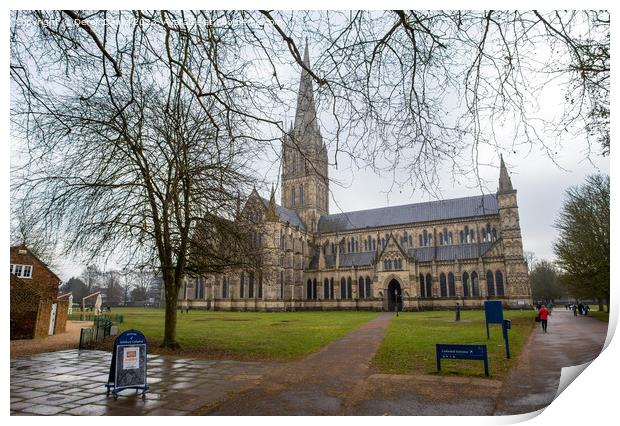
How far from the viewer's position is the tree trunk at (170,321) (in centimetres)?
1159

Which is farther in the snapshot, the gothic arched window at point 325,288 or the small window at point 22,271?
the gothic arched window at point 325,288

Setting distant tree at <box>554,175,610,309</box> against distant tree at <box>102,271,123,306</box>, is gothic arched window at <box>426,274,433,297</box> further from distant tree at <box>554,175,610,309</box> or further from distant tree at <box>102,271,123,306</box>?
distant tree at <box>102,271,123,306</box>

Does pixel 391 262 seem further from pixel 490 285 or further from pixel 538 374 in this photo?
pixel 538 374

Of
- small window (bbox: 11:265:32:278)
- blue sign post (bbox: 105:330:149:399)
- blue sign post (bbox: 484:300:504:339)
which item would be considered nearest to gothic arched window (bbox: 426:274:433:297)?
blue sign post (bbox: 484:300:504:339)

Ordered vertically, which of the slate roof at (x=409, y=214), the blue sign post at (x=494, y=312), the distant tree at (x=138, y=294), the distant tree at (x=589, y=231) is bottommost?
the blue sign post at (x=494, y=312)

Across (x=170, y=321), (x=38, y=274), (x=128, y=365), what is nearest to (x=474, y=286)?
(x=170, y=321)

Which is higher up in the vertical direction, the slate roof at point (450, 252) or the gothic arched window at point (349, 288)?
the slate roof at point (450, 252)

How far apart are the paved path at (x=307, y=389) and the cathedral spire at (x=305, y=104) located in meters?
3.94

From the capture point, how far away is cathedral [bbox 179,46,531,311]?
40.8 meters

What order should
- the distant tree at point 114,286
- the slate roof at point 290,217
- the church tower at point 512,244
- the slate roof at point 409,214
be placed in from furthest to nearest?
the slate roof at point 290,217 < the slate roof at point 409,214 < the church tower at point 512,244 < the distant tree at point 114,286

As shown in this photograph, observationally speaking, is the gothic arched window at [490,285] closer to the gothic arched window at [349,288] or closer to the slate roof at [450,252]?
the slate roof at [450,252]

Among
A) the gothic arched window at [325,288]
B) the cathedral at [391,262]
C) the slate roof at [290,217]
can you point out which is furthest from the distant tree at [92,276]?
the gothic arched window at [325,288]

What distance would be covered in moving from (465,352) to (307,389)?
3366 mm

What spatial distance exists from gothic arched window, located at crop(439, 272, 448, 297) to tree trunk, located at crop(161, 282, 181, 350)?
36.4 meters
